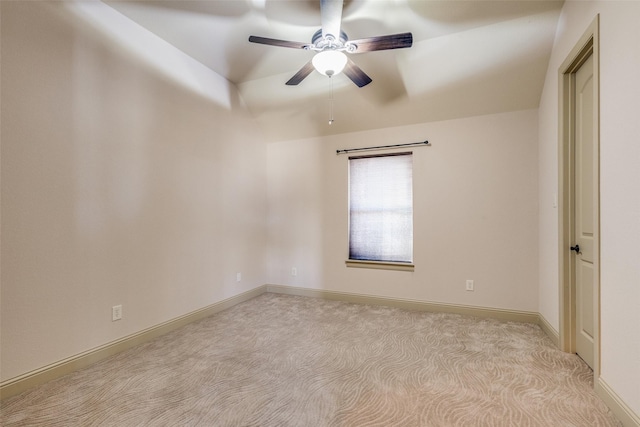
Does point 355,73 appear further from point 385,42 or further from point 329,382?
point 329,382

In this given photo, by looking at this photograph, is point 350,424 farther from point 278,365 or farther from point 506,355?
point 506,355

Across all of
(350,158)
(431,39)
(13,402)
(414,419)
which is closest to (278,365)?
(414,419)

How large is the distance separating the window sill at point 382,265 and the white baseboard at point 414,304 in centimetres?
37

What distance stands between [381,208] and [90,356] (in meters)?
3.18

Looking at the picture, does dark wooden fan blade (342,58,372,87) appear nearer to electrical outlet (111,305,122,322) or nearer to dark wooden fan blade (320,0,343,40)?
dark wooden fan blade (320,0,343,40)

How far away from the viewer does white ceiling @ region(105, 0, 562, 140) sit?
2.35 m

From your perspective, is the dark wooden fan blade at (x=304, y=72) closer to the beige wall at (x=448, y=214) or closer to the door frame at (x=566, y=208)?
the beige wall at (x=448, y=214)

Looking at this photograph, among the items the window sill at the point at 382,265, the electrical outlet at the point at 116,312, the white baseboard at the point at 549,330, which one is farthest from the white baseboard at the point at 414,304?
the electrical outlet at the point at 116,312

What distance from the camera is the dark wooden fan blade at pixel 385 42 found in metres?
1.95

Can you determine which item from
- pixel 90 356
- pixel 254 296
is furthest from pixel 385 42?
pixel 254 296

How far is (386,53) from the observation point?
9.24ft

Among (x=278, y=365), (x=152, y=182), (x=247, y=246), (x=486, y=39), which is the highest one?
(x=486, y=39)

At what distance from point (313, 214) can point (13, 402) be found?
Answer: 10.3 ft

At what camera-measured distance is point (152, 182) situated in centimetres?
274
